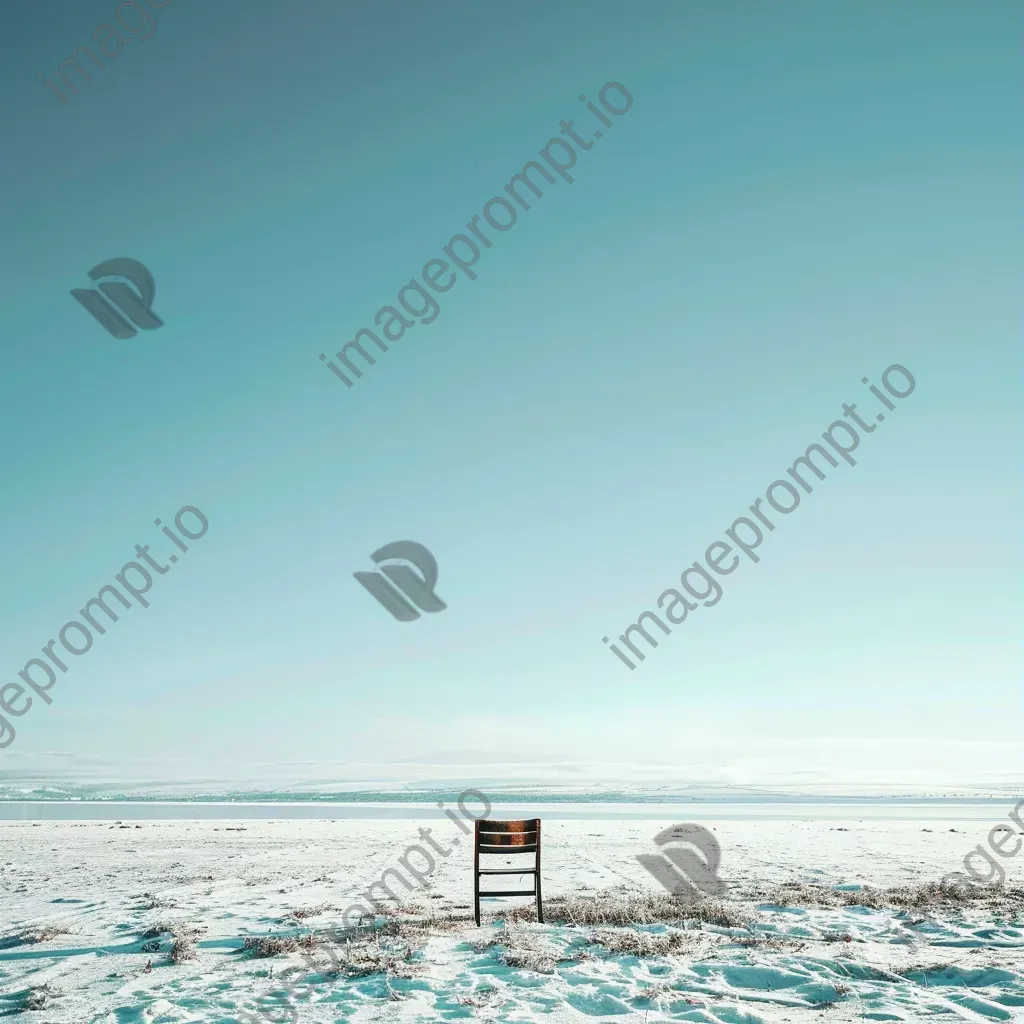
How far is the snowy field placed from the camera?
18.2 ft

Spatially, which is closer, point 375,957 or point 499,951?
point 375,957

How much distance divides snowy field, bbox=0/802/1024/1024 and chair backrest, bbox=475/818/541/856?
33.0 inches

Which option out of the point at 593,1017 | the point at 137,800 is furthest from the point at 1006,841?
the point at 137,800

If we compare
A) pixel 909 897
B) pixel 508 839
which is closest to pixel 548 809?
pixel 909 897

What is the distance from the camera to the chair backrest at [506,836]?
8.38 m

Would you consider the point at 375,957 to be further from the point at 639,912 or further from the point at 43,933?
the point at 43,933

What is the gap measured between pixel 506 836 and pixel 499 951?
139cm

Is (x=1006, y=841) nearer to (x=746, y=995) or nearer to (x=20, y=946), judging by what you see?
(x=746, y=995)

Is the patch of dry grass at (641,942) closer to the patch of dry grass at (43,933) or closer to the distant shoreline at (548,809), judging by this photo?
the patch of dry grass at (43,933)

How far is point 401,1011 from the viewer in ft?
17.9

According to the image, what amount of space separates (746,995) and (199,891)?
8.48 m

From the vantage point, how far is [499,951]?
7.17 meters

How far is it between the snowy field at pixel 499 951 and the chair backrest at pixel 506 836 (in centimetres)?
84

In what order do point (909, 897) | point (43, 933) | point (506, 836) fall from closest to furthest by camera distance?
point (43, 933) < point (506, 836) < point (909, 897)
